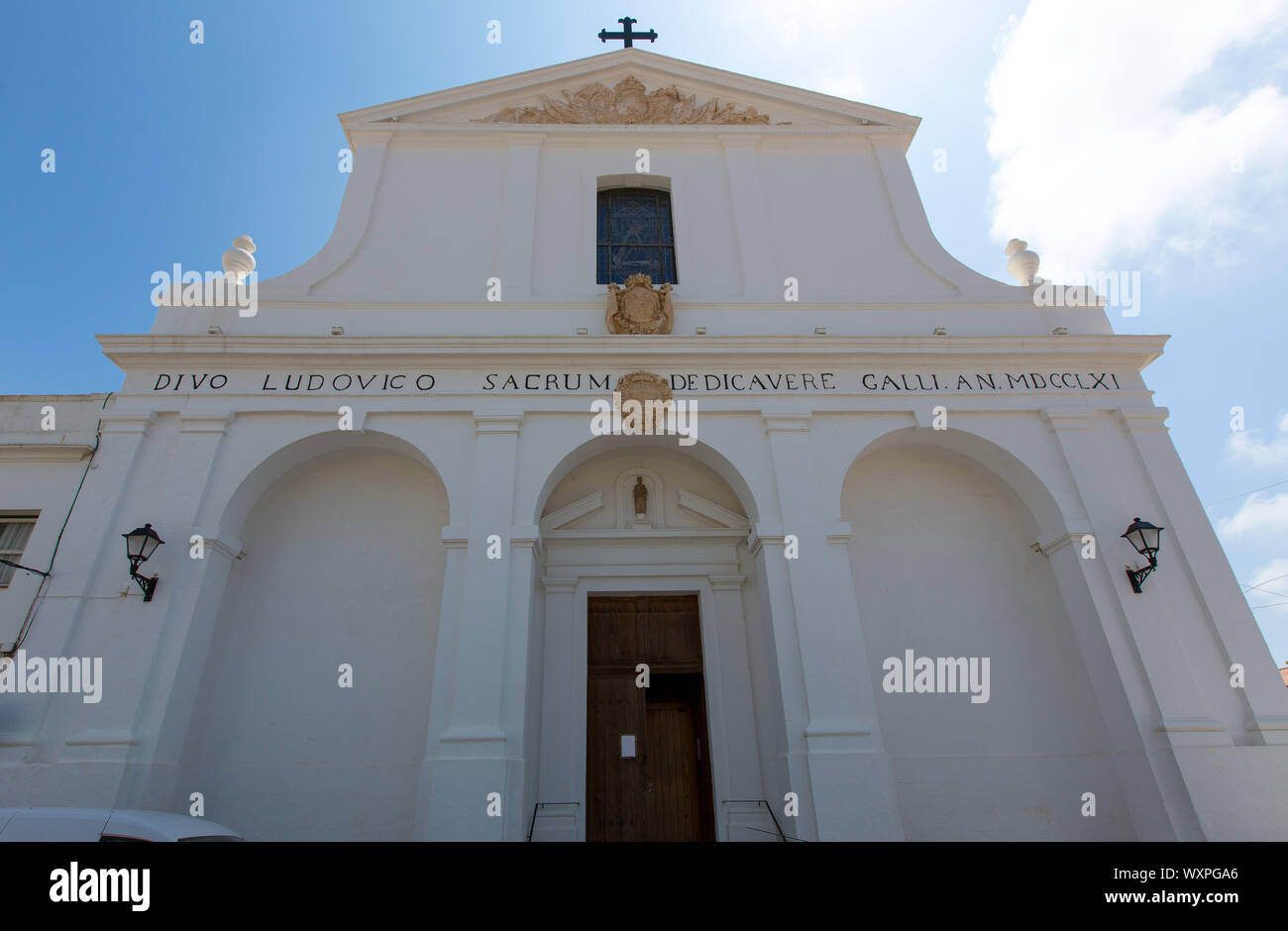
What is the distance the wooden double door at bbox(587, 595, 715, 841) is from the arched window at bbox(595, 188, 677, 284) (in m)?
4.91

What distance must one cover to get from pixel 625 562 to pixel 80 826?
19.0 ft

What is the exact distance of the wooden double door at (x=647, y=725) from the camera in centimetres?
826

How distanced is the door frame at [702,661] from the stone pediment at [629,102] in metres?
7.60

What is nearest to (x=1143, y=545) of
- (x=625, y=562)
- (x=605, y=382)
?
(x=625, y=562)

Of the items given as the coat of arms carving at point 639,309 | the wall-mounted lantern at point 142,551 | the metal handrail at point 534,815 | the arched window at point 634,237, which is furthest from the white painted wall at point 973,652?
the wall-mounted lantern at point 142,551

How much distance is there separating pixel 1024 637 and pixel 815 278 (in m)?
5.54

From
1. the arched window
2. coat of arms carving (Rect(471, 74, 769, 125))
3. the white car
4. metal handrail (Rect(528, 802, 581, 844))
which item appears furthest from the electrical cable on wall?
coat of arms carving (Rect(471, 74, 769, 125))

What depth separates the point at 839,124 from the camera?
11633 millimetres

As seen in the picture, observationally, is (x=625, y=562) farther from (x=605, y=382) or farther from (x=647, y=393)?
(x=605, y=382)

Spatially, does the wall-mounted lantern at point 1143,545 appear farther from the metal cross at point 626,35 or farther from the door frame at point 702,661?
the metal cross at point 626,35

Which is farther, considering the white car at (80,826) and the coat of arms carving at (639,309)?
the coat of arms carving at (639,309)

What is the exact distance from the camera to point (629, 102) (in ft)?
39.2
